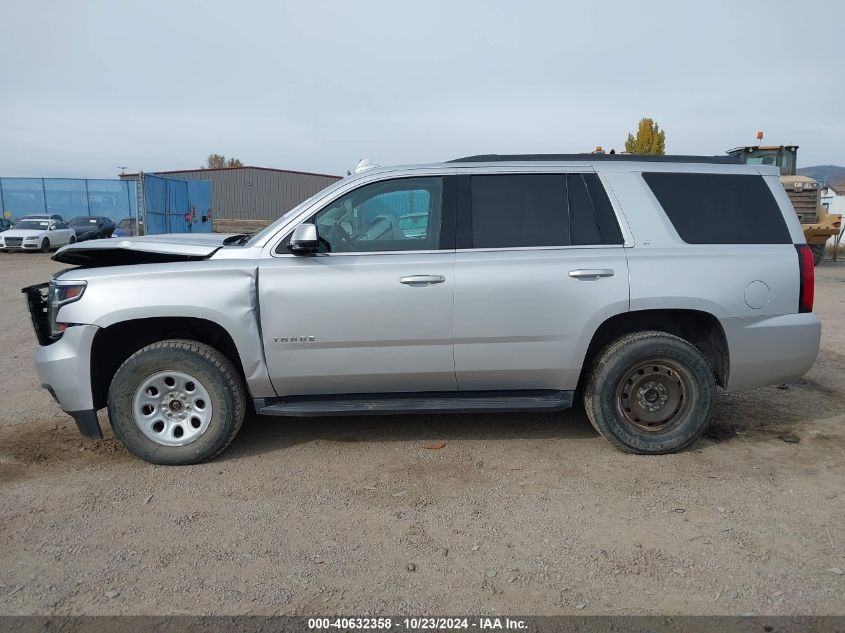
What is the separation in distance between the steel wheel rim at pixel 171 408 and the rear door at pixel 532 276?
5.58ft


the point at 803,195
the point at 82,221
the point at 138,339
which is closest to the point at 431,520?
the point at 138,339

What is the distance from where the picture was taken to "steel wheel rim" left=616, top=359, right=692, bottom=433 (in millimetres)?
4336

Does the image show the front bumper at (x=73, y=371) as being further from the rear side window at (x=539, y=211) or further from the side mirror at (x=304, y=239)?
the rear side window at (x=539, y=211)

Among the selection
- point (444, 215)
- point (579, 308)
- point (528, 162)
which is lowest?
point (579, 308)

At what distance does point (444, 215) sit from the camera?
4332 millimetres

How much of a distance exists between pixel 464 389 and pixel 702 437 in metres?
1.79

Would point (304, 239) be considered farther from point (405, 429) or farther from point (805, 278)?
point (805, 278)

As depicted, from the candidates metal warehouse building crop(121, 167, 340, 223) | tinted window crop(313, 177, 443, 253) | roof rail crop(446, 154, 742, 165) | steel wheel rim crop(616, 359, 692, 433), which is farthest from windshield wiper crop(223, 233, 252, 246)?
metal warehouse building crop(121, 167, 340, 223)

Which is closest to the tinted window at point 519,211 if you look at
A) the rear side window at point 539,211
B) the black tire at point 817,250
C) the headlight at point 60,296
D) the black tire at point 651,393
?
the rear side window at point 539,211

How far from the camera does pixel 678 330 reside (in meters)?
4.61

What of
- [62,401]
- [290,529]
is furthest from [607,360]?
[62,401]

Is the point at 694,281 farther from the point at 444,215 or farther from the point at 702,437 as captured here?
the point at 444,215

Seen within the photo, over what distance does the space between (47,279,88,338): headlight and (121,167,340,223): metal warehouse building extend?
46.2 m

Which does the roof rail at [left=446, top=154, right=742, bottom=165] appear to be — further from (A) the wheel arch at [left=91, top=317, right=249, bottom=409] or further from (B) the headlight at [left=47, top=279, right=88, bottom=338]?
→ (B) the headlight at [left=47, top=279, right=88, bottom=338]
